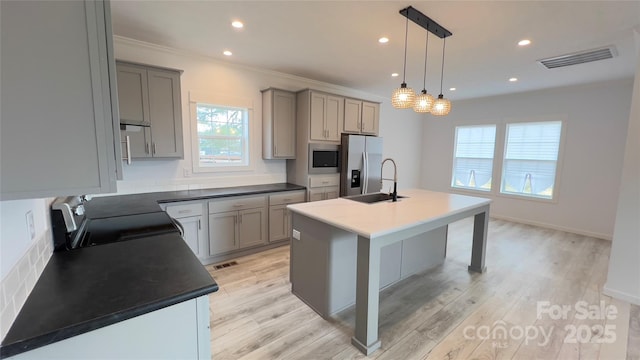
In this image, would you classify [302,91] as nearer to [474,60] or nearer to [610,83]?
[474,60]

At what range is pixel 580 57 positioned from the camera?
3.30 m

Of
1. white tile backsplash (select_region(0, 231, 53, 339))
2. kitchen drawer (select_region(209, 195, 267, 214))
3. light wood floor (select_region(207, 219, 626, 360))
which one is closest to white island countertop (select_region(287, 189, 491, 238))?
light wood floor (select_region(207, 219, 626, 360))

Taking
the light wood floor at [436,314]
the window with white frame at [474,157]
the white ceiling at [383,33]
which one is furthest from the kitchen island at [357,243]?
the window with white frame at [474,157]

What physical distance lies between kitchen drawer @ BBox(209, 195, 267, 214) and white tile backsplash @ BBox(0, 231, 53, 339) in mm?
1943

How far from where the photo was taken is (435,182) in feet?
22.3

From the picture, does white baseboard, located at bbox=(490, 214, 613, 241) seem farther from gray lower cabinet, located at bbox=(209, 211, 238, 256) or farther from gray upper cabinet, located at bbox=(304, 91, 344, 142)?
gray lower cabinet, located at bbox=(209, 211, 238, 256)

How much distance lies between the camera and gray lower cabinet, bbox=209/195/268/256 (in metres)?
3.28

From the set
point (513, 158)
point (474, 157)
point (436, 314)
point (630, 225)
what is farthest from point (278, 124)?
point (513, 158)

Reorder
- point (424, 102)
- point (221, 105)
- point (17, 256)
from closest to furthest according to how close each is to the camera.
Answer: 1. point (17, 256)
2. point (424, 102)
3. point (221, 105)

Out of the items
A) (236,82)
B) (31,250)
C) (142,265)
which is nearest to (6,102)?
(31,250)

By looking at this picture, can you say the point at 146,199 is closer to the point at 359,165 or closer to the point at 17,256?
the point at 17,256

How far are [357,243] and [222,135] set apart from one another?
2.65 meters

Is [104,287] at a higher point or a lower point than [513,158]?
lower

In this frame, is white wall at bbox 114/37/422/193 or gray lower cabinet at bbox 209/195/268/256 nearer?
white wall at bbox 114/37/422/193
